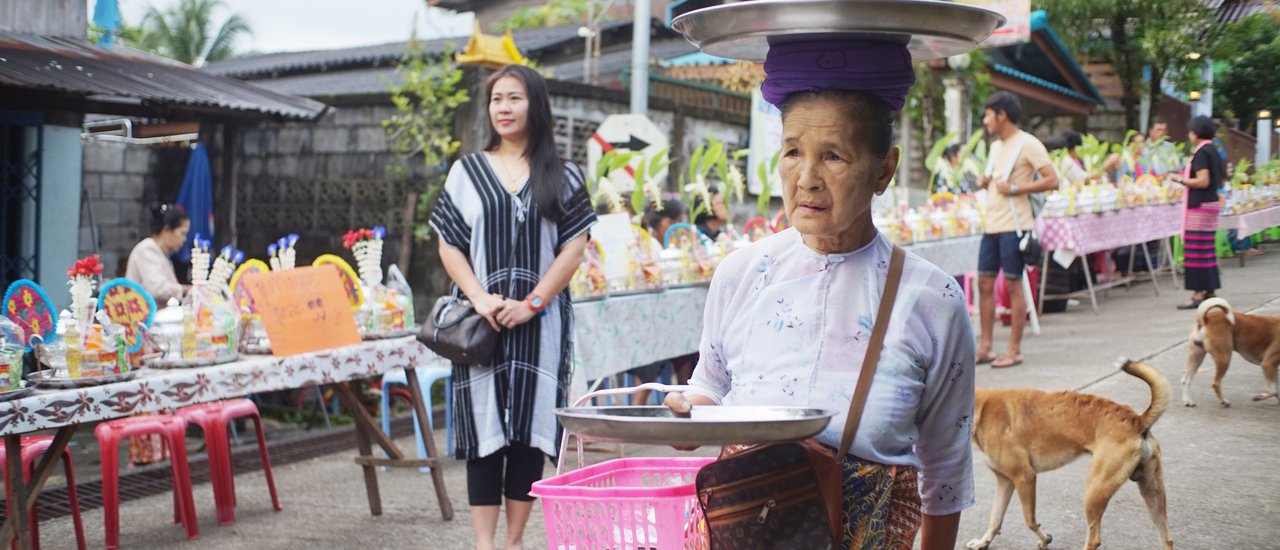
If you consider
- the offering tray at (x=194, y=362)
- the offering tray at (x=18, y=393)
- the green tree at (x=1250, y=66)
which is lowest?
the offering tray at (x=18, y=393)

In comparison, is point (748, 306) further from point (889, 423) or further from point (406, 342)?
point (406, 342)

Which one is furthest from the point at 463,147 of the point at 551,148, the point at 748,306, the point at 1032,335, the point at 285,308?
the point at 748,306

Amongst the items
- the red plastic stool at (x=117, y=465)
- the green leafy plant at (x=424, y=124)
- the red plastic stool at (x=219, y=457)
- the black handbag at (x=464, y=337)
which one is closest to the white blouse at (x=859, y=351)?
the black handbag at (x=464, y=337)

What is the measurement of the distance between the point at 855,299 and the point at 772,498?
43cm

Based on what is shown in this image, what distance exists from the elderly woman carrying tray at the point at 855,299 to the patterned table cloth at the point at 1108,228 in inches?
96.0

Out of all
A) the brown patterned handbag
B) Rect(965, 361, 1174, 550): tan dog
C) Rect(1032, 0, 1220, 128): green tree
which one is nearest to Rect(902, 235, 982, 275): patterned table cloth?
Rect(965, 361, 1174, 550): tan dog

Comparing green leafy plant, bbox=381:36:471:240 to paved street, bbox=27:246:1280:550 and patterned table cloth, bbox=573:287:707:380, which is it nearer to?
paved street, bbox=27:246:1280:550

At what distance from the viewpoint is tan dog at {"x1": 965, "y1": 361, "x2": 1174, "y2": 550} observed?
12.8 feet

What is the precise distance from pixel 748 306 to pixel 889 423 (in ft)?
1.12

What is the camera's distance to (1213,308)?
385cm

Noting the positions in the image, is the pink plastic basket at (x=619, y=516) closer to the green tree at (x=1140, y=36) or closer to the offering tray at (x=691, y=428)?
the offering tray at (x=691, y=428)

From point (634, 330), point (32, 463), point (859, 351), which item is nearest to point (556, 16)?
point (634, 330)

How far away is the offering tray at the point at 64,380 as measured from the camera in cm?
397

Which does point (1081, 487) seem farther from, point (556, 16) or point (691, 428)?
point (556, 16)
